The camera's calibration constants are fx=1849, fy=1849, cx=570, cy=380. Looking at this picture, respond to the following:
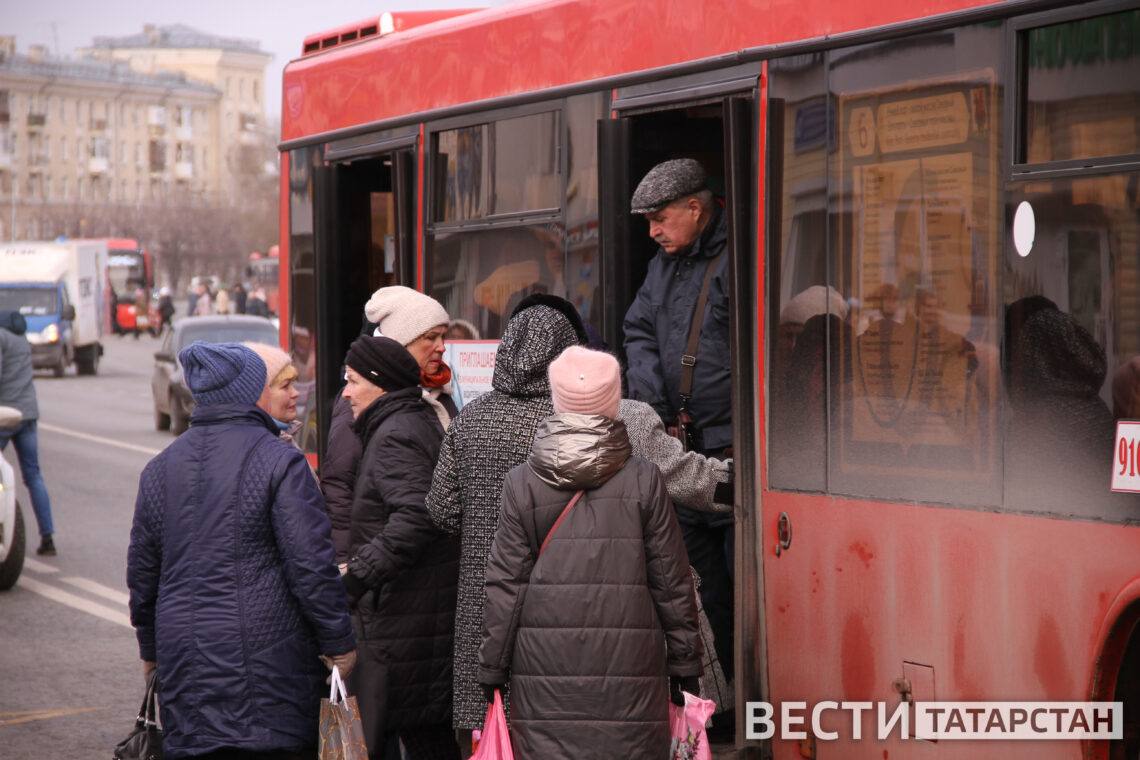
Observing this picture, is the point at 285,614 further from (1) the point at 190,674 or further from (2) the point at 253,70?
(2) the point at 253,70

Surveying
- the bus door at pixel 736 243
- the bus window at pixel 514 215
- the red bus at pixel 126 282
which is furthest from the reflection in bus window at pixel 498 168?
the red bus at pixel 126 282

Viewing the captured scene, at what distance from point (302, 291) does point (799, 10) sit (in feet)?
14.5

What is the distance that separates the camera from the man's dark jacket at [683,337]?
6.07 meters

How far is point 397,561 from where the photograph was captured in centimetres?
542

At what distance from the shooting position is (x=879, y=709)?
5.27m

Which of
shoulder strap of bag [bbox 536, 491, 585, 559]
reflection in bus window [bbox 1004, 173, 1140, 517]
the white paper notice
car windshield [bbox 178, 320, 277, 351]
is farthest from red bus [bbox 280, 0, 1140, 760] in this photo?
car windshield [bbox 178, 320, 277, 351]

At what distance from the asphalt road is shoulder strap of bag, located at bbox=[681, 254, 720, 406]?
9.85ft

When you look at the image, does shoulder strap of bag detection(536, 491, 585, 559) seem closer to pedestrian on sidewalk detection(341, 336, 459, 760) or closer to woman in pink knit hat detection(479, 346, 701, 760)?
woman in pink knit hat detection(479, 346, 701, 760)

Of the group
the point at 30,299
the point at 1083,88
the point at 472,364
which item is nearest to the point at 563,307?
the point at 1083,88

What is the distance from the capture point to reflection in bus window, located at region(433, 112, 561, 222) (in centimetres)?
697

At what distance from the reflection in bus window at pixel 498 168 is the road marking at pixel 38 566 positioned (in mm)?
5601

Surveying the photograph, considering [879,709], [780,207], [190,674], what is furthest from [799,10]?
[190,674]

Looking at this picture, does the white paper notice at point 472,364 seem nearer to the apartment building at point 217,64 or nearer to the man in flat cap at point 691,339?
the man in flat cap at point 691,339

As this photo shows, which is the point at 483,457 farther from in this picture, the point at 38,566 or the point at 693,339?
the point at 38,566
